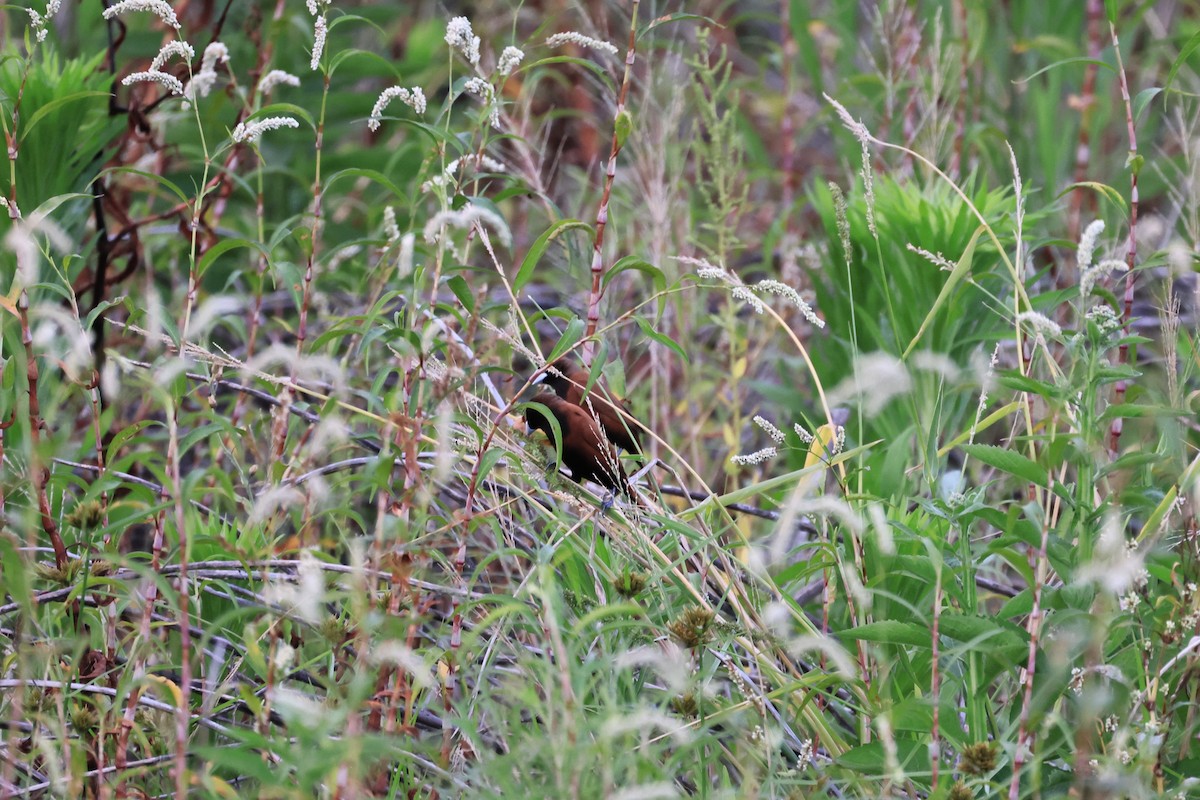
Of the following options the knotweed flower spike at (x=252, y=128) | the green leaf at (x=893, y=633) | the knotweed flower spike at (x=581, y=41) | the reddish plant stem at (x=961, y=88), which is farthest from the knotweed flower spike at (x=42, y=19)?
the reddish plant stem at (x=961, y=88)

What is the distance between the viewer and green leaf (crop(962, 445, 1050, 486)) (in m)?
1.42

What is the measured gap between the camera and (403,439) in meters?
1.44

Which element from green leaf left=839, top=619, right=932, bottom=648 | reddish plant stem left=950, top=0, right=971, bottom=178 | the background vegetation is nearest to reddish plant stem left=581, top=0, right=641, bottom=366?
the background vegetation

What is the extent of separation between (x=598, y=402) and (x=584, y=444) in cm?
11

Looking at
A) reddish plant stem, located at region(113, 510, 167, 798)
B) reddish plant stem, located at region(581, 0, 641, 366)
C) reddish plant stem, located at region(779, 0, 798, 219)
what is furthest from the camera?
reddish plant stem, located at region(779, 0, 798, 219)

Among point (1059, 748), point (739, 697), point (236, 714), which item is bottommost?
point (236, 714)

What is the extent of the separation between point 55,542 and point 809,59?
259 cm

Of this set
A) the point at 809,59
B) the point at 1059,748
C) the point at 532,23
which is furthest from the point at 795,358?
the point at 532,23

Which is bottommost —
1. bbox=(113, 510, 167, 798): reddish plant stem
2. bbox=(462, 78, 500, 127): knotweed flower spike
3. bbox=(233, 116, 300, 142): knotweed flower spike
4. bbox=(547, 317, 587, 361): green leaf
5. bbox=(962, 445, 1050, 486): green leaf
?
bbox=(113, 510, 167, 798): reddish plant stem

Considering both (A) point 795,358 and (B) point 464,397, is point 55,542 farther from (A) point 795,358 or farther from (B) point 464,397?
(A) point 795,358

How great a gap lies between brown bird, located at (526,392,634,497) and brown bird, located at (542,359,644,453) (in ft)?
0.07

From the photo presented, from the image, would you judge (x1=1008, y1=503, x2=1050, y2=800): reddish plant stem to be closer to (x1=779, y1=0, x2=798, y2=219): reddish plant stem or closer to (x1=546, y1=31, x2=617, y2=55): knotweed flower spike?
(x1=546, y1=31, x2=617, y2=55): knotweed flower spike

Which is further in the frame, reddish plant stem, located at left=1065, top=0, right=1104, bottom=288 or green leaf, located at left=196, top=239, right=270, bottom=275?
reddish plant stem, located at left=1065, top=0, right=1104, bottom=288

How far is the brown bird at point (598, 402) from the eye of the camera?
1.72 meters
